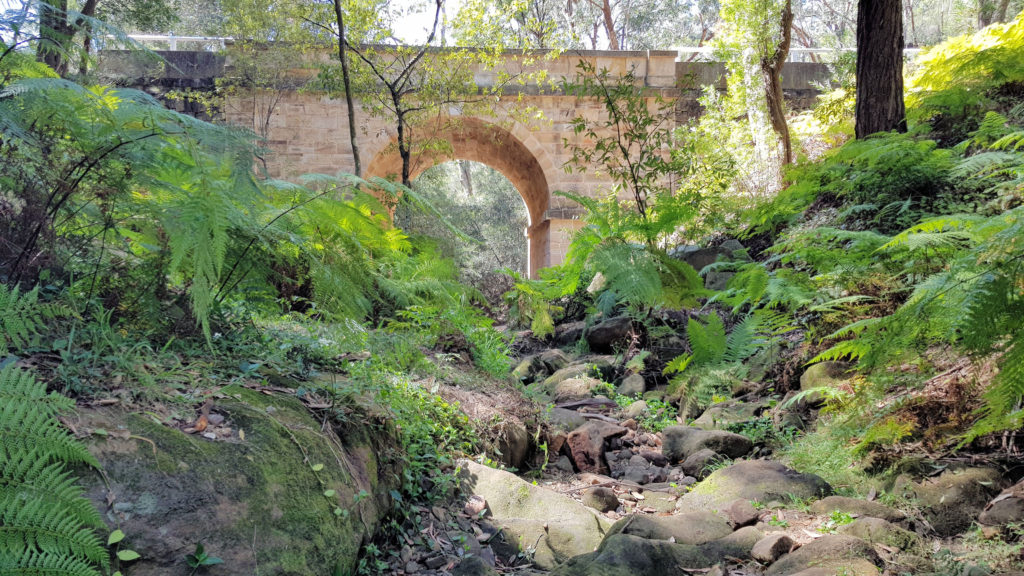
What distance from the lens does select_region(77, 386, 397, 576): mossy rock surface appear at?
5.63 ft

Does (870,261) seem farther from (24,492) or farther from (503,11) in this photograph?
(503,11)

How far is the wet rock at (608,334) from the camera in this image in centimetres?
690

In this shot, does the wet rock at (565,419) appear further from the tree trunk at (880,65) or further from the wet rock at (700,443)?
the tree trunk at (880,65)

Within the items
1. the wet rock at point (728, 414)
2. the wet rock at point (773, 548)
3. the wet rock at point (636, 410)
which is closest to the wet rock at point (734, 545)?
the wet rock at point (773, 548)

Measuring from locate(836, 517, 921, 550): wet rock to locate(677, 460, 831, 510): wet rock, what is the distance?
0.49 m

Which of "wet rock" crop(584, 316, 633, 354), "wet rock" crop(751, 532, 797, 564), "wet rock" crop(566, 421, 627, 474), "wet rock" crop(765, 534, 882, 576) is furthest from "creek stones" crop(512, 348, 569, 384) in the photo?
"wet rock" crop(765, 534, 882, 576)

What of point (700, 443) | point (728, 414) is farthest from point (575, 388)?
point (700, 443)

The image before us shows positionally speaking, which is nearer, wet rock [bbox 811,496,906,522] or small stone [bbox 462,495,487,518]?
wet rock [bbox 811,496,906,522]

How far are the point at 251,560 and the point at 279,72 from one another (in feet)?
38.8

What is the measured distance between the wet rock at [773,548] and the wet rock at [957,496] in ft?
1.98

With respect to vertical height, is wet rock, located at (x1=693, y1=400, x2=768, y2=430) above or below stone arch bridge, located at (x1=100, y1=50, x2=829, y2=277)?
below

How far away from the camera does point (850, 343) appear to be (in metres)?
3.14

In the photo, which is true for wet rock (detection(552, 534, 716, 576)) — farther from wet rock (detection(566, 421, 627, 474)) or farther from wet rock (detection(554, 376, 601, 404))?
wet rock (detection(554, 376, 601, 404))

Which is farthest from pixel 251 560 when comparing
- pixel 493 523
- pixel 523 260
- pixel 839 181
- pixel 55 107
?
pixel 523 260
